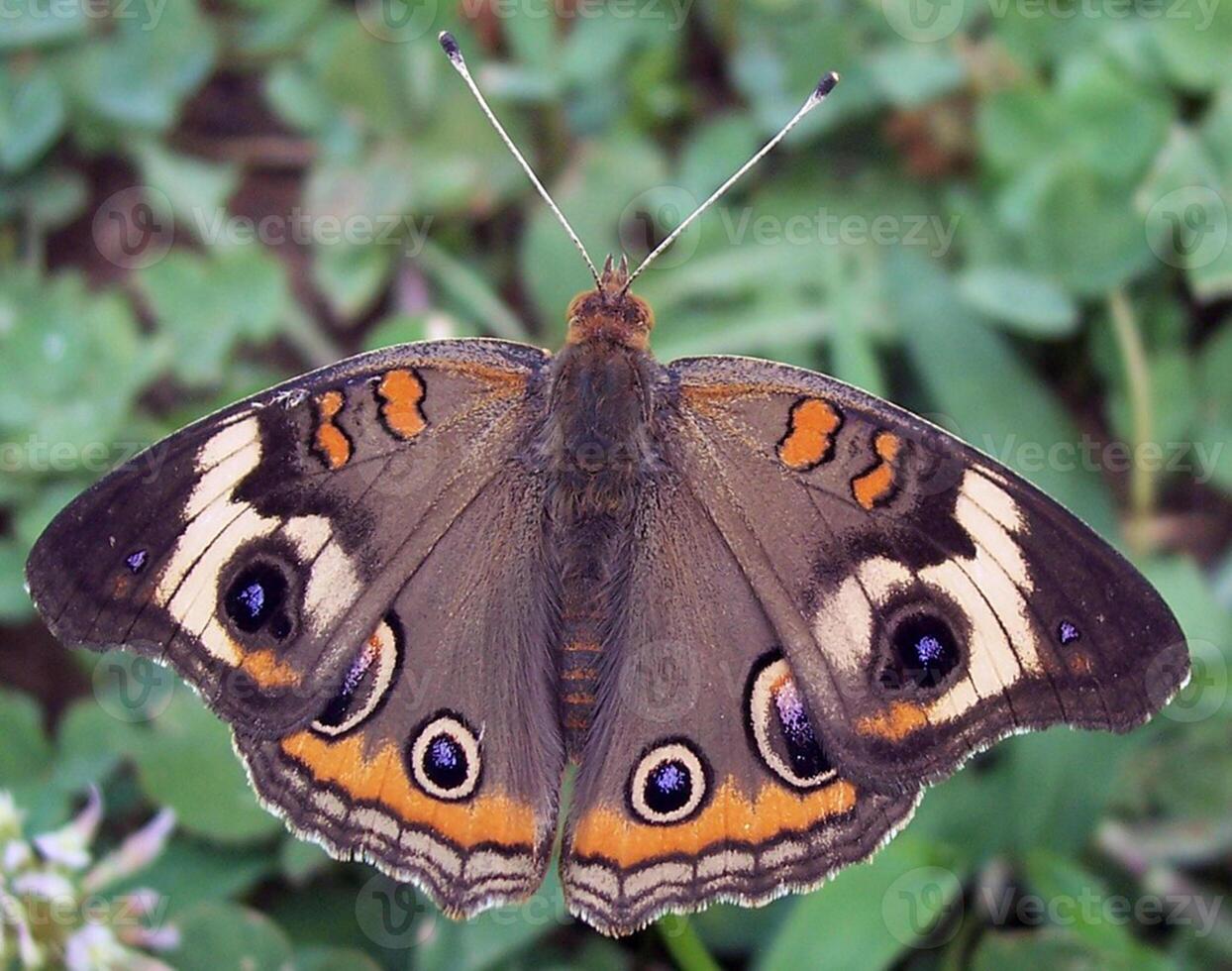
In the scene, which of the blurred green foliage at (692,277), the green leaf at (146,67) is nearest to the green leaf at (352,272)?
the blurred green foliage at (692,277)

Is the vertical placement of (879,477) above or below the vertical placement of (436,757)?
above

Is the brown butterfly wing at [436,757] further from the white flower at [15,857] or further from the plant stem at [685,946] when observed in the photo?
the white flower at [15,857]

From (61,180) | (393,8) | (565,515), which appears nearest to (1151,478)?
(565,515)

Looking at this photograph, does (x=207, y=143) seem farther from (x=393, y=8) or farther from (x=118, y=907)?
Answer: (x=118, y=907)

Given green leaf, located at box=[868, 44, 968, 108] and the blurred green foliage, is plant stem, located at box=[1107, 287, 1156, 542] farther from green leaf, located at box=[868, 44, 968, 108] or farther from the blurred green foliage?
green leaf, located at box=[868, 44, 968, 108]

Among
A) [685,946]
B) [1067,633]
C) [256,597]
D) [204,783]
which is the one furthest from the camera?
[204,783]

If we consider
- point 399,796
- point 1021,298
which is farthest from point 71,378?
point 1021,298

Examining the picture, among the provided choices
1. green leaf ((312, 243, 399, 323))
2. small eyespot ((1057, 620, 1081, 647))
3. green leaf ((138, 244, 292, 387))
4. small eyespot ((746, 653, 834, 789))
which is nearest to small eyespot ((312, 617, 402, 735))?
small eyespot ((746, 653, 834, 789))

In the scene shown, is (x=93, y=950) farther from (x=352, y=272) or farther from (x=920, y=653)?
(x=352, y=272)
